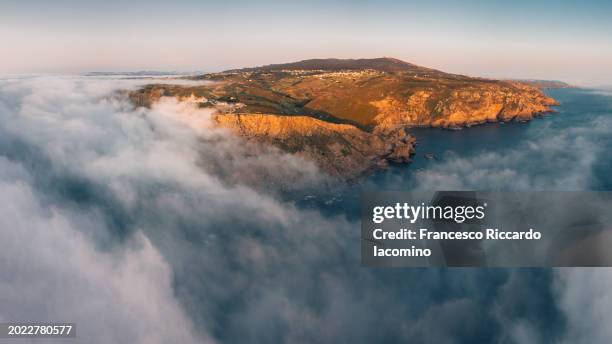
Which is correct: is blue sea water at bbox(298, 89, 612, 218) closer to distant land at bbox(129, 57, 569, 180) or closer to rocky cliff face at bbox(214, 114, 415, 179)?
rocky cliff face at bbox(214, 114, 415, 179)

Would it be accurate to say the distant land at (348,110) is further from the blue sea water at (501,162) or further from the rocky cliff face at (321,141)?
the blue sea water at (501,162)

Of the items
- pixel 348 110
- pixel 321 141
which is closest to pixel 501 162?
pixel 321 141

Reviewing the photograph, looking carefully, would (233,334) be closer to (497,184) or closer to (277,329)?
(277,329)

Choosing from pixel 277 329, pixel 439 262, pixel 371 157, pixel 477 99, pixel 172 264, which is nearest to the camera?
pixel 277 329

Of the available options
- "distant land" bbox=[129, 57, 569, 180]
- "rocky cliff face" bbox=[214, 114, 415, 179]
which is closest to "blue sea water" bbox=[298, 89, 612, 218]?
"rocky cliff face" bbox=[214, 114, 415, 179]

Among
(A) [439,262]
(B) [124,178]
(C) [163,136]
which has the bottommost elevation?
(A) [439,262]

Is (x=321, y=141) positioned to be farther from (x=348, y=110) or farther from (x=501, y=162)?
(x=501, y=162)

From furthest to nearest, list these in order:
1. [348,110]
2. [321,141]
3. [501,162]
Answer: [348,110], [501,162], [321,141]

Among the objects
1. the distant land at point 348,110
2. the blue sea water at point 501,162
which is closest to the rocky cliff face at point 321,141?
the distant land at point 348,110

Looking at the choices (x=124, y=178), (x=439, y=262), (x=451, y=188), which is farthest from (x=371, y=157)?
(x=124, y=178)
